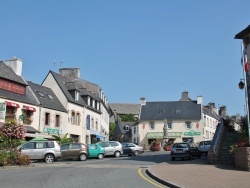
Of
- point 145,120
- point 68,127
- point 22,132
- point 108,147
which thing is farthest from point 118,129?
point 22,132

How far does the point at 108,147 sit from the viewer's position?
101 feet

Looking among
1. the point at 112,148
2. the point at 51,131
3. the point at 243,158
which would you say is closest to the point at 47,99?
the point at 51,131

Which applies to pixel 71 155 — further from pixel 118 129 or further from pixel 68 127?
pixel 118 129

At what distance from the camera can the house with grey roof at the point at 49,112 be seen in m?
33.8

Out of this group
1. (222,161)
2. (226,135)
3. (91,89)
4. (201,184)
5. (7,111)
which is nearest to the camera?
(201,184)

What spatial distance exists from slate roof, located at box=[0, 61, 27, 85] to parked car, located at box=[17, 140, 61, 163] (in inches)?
343

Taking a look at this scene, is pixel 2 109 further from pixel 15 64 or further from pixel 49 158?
pixel 15 64

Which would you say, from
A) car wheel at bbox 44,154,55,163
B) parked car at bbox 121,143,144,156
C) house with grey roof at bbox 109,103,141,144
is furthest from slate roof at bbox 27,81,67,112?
house with grey roof at bbox 109,103,141,144

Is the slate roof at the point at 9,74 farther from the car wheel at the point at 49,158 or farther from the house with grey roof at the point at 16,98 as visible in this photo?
the car wheel at the point at 49,158

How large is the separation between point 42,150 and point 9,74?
10.7 meters

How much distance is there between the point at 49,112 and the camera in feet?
115

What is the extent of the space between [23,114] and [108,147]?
7992mm

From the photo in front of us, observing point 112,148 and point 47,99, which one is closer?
point 112,148

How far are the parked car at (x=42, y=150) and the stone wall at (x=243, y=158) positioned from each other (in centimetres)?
1268
